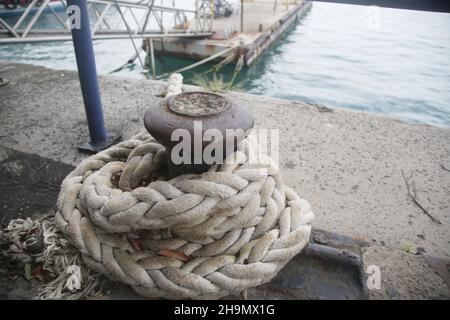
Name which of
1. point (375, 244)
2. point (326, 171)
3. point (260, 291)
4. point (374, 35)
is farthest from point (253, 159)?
point (374, 35)

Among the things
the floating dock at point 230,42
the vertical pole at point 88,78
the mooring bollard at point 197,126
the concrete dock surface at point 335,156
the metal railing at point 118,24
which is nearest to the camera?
the mooring bollard at point 197,126

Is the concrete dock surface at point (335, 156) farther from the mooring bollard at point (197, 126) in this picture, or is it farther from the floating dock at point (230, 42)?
the floating dock at point (230, 42)

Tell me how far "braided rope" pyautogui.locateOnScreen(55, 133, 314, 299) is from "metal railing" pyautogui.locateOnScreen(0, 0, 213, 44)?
2584 mm

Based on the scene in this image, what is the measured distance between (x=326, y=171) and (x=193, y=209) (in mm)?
1259

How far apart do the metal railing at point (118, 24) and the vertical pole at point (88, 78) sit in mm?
1464

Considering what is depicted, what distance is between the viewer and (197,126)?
98cm

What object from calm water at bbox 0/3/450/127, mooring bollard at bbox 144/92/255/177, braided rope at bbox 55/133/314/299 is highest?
mooring bollard at bbox 144/92/255/177

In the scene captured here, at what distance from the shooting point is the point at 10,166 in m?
1.91

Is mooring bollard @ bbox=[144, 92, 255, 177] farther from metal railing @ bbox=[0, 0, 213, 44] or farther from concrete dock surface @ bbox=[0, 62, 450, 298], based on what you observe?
metal railing @ bbox=[0, 0, 213, 44]

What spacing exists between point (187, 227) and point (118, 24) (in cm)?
734

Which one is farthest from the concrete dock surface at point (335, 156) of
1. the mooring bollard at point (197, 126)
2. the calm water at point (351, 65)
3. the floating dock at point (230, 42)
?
the floating dock at point (230, 42)

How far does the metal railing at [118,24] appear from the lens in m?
3.62

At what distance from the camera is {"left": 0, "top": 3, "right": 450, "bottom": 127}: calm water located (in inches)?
347

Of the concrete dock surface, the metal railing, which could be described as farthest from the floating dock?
the concrete dock surface
